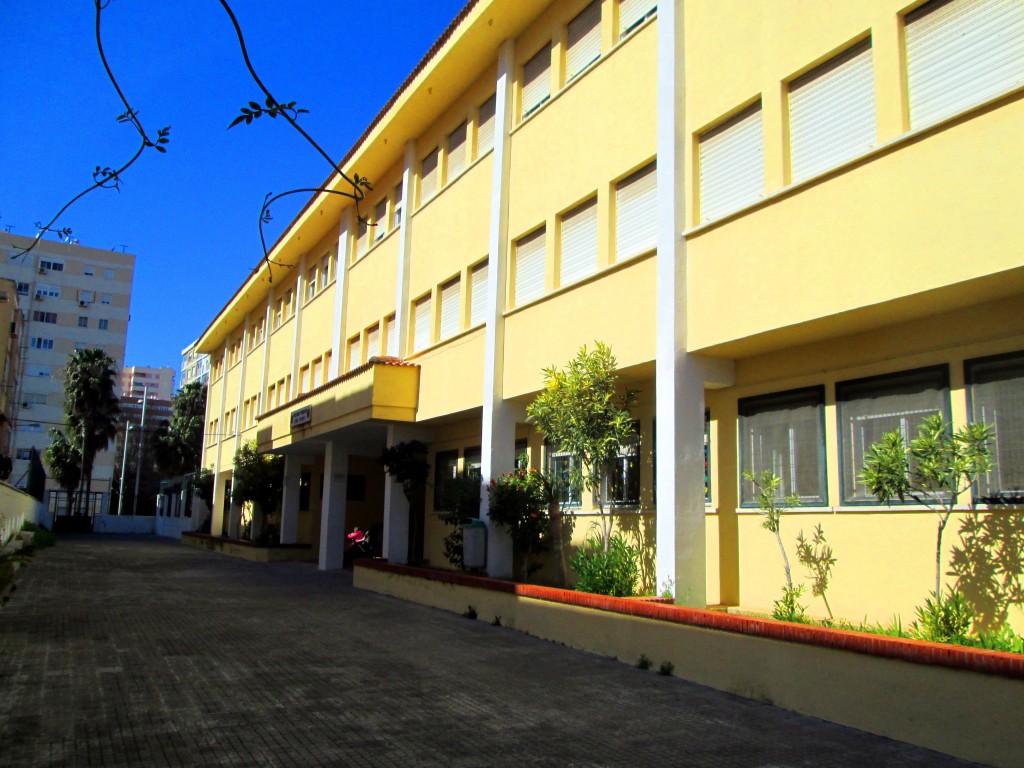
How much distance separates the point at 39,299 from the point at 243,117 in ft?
298

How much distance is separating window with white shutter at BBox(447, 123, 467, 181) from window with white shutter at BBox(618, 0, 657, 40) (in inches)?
217

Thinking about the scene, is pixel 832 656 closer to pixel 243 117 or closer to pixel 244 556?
pixel 243 117

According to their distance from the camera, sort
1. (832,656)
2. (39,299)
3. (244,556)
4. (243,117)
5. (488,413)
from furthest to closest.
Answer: (39,299) → (244,556) → (488,413) → (832,656) → (243,117)

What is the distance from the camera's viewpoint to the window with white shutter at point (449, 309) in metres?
17.8

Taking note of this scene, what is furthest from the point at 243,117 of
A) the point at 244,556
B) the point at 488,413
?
the point at 244,556

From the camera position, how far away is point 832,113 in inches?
369

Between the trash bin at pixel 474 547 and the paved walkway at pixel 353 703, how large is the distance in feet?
4.74

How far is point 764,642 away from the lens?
796 centimetres

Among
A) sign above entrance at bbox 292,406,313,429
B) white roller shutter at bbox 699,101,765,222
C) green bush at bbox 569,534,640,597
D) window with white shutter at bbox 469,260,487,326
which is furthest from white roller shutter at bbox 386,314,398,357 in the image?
white roller shutter at bbox 699,101,765,222

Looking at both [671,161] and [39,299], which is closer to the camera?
[671,161]

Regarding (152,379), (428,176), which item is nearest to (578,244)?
(428,176)

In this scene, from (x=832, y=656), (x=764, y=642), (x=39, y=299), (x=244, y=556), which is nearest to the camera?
(x=832, y=656)

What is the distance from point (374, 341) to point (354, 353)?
171 centimetres

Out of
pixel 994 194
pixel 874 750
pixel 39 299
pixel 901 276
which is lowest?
pixel 874 750
